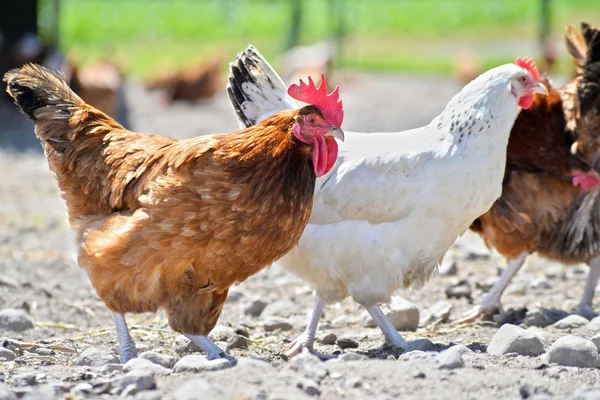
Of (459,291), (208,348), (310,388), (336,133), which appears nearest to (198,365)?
(208,348)

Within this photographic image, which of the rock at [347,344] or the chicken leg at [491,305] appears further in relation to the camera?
the chicken leg at [491,305]

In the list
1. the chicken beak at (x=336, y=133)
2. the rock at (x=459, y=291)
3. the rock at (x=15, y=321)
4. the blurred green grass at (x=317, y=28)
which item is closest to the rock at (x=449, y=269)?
the rock at (x=459, y=291)

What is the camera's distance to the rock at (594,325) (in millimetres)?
5582

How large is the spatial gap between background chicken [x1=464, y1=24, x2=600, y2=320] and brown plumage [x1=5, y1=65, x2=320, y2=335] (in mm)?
1987

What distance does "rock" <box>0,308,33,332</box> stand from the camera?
579cm

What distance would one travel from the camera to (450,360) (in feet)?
13.8

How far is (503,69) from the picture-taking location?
5344 millimetres

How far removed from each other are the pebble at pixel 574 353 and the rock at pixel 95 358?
224 centimetres

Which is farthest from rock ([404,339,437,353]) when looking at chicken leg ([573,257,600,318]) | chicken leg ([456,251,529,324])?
chicken leg ([573,257,600,318])

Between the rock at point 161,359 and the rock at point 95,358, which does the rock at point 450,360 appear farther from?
the rock at point 95,358

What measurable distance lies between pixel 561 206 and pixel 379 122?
850 centimetres

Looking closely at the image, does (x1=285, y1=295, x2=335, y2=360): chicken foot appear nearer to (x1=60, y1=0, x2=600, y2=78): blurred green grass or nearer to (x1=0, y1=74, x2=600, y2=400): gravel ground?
(x1=0, y1=74, x2=600, y2=400): gravel ground

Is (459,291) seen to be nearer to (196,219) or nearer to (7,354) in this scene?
(196,219)

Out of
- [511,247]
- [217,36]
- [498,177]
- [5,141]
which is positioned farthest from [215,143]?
[217,36]
